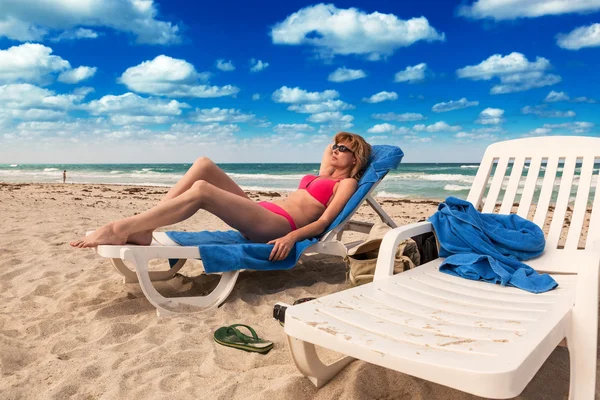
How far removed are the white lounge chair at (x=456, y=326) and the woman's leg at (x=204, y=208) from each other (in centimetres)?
110

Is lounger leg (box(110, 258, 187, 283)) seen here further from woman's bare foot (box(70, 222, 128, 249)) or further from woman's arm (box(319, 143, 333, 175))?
woman's arm (box(319, 143, 333, 175))

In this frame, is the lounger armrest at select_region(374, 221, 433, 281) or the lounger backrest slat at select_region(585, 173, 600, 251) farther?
the lounger backrest slat at select_region(585, 173, 600, 251)

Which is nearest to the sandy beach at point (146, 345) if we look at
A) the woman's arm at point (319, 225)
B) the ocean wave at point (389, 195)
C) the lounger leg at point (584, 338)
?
the lounger leg at point (584, 338)

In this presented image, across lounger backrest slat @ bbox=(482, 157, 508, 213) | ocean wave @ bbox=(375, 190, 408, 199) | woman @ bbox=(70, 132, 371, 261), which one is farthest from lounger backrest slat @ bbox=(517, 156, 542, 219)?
ocean wave @ bbox=(375, 190, 408, 199)

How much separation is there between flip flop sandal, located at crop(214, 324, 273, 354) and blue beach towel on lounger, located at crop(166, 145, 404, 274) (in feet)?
1.76

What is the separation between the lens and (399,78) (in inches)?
1045

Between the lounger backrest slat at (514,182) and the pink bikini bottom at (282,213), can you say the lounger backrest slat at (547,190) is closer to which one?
the lounger backrest slat at (514,182)

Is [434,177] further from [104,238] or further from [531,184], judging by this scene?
[104,238]

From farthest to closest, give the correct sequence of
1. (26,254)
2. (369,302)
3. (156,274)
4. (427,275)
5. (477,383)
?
(26,254), (156,274), (427,275), (369,302), (477,383)

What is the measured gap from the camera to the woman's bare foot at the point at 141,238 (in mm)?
3011

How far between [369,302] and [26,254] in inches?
137

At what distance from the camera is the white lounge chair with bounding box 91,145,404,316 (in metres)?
2.84

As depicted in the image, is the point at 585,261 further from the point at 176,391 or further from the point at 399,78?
the point at 399,78

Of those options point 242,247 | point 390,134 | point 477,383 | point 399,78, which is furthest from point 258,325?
point 390,134
